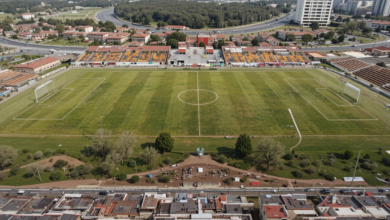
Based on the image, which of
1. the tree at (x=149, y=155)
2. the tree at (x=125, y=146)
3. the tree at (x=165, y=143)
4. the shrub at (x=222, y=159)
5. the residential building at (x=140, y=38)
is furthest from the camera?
the residential building at (x=140, y=38)

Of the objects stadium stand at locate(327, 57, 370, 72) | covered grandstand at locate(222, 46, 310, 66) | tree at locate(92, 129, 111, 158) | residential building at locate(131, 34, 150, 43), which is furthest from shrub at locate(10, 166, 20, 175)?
residential building at locate(131, 34, 150, 43)

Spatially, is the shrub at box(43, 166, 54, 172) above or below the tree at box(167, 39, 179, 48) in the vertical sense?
below

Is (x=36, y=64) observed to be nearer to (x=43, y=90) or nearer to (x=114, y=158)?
(x=43, y=90)

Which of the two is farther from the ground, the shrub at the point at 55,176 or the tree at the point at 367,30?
the tree at the point at 367,30

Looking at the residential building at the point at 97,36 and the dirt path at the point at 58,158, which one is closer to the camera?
the dirt path at the point at 58,158

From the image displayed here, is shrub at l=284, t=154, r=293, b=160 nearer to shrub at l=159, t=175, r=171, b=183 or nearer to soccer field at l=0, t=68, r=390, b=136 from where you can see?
soccer field at l=0, t=68, r=390, b=136

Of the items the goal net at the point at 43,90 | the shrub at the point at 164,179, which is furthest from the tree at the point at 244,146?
the goal net at the point at 43,90

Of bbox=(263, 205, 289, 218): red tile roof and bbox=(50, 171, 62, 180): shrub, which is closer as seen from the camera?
bbox=(263, 205, 289, 218): red tile roof

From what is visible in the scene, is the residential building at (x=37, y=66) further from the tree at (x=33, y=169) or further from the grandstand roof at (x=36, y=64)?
the tree at (x=33, y=169)
